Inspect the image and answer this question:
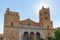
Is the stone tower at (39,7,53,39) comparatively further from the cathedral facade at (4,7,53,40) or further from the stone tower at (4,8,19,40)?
the stone tower at (4,8,19,40)

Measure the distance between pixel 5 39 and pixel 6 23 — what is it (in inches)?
179

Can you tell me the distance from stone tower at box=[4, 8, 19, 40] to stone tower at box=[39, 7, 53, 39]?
7.89 m

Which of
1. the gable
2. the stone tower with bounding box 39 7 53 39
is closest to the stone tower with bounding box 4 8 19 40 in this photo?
the gable

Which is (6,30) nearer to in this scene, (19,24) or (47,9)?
(19,24)

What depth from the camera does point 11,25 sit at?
45.7m

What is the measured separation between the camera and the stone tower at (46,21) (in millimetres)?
48031

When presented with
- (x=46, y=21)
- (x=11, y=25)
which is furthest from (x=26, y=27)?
(x=46, y=21)

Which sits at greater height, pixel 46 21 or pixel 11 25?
pixel 46 21

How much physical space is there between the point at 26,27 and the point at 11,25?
4244mm

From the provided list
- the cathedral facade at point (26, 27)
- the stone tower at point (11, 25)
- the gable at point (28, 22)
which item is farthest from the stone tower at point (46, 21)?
the stone tower at point (11, 25)

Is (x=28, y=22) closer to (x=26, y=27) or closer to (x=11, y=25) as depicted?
(x=26, y=27)

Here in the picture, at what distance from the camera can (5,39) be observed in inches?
1715

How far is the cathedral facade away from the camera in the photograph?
147 ft

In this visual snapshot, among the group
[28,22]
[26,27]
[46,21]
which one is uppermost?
[46,21]
